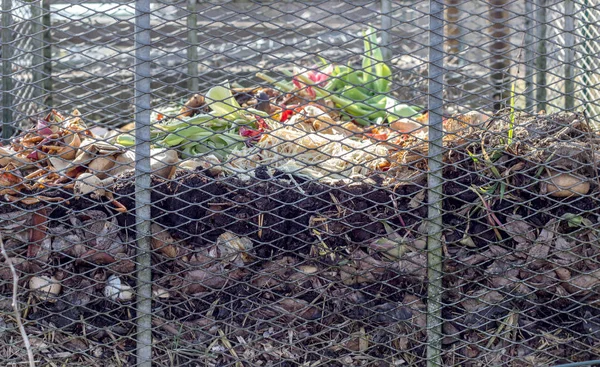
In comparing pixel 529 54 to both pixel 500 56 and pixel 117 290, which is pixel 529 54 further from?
pixel 117 290

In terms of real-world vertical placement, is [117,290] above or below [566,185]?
below

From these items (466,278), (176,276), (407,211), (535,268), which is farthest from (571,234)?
(176,276)

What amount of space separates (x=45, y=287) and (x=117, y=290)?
0.32 meters

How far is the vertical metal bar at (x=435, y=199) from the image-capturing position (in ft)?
10.3

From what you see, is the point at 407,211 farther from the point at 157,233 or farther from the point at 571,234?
the point at 157,233

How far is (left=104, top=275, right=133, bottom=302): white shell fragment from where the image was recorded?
10.7ft

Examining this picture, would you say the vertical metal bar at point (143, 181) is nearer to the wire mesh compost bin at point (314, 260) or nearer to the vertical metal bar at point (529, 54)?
the wire mesh compost bin at point (314, 260)

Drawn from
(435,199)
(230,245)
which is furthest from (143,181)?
(435,199)

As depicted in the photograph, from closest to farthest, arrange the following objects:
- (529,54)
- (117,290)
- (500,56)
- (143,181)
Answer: (143,181), (117,290), (500,56), (529,54)

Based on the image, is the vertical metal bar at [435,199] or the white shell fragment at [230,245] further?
the white shell fragment at [230,245]

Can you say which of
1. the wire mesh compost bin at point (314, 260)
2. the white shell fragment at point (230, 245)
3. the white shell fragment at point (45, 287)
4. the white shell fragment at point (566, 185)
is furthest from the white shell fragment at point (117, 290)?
the white shell fragment at point (566, 185)

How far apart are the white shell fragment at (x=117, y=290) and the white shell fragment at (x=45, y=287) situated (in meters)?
0.22

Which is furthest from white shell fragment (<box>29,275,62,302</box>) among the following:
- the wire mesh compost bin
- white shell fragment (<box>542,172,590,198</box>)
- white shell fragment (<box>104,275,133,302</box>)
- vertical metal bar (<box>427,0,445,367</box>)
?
white shell fragment (<box>542,172,590,198</box>)

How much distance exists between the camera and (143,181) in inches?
125
